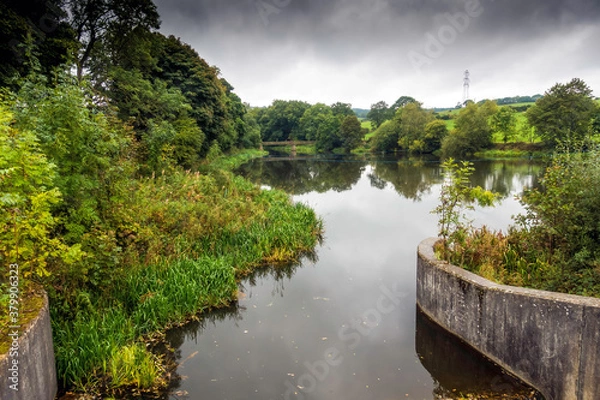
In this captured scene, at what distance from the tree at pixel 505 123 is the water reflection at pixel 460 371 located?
60604 mm

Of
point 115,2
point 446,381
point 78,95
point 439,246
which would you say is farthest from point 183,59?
point 446,381

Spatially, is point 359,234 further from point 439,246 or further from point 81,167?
point 81,167

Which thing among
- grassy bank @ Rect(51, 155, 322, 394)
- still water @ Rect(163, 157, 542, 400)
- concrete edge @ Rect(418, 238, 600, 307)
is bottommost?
still water @ Rect(163, 157, 542, 400)

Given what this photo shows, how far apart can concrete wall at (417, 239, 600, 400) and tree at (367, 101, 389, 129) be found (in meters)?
105

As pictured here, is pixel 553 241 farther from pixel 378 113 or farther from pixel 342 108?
pixel 342 108

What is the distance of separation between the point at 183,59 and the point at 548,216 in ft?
98.0

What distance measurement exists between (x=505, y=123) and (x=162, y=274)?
2457 inches

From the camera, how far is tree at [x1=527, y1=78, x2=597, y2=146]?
45.1 metres

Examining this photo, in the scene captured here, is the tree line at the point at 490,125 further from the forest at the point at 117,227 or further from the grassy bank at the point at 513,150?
the forest at the point at 117,227

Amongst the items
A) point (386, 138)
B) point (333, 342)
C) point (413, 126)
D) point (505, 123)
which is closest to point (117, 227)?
point (333, 342)

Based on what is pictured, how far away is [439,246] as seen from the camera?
27.0ft

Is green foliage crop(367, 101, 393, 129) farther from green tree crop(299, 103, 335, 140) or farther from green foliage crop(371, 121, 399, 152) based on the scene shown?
green foliage crop(371, 121, 399, 152)

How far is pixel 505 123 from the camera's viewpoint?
57.6 metres

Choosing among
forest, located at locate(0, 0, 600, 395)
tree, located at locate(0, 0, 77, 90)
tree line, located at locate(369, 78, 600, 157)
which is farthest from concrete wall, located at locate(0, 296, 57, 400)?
tree line, located at locate(369, 78, 600, 157)
